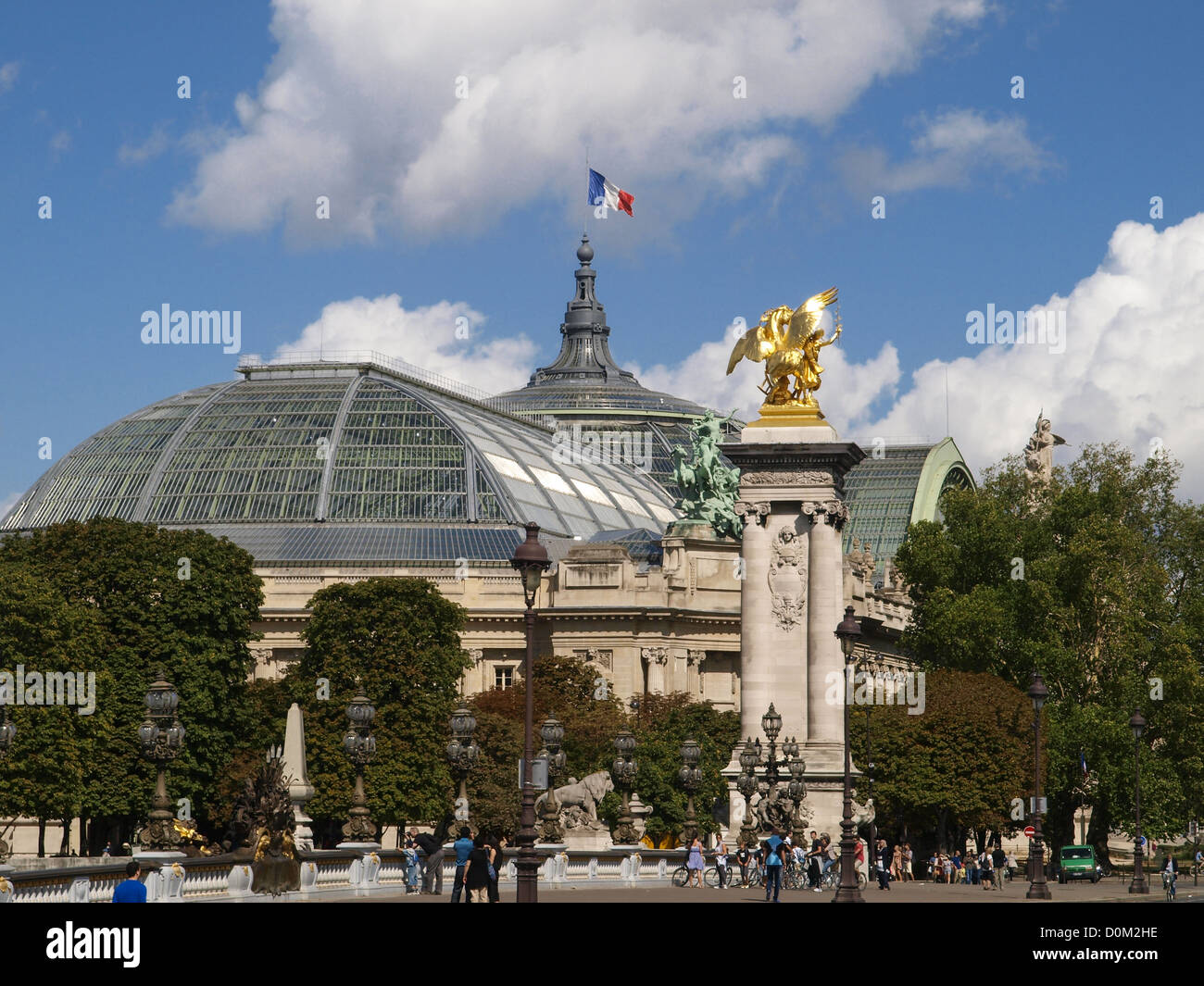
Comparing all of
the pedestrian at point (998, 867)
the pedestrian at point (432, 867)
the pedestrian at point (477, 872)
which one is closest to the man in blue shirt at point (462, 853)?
the pedestrian at point (477, 872)

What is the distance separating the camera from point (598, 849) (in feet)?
198

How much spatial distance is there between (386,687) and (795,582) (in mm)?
25976

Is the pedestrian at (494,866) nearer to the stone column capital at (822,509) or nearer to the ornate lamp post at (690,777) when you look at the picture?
the ornate lamp post at (690,777)

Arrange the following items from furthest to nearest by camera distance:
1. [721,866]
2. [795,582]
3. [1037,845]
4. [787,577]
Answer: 1. [787,577]
2. [795,582]
3. [721,866]
4. [1037,845]

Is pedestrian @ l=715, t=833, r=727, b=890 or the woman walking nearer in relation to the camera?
the woman walking

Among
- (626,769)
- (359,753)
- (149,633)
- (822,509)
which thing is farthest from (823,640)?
(149,633)

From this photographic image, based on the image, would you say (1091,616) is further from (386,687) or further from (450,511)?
(450,511)

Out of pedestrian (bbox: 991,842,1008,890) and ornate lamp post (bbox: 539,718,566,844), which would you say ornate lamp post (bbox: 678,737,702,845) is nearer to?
ornate lamp post (bbox: 539,718,566,844)

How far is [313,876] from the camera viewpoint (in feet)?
150

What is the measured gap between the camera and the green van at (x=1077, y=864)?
8094 centimetres

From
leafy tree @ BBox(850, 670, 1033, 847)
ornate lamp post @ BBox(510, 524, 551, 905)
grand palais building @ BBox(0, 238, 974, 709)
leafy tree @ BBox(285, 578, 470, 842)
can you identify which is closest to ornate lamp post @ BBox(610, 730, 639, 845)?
leafy tree @ BBox(850, 670, 1033, 847)

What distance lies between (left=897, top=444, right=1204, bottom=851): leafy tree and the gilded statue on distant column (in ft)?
65.4

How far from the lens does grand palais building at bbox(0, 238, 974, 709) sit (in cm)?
12312
